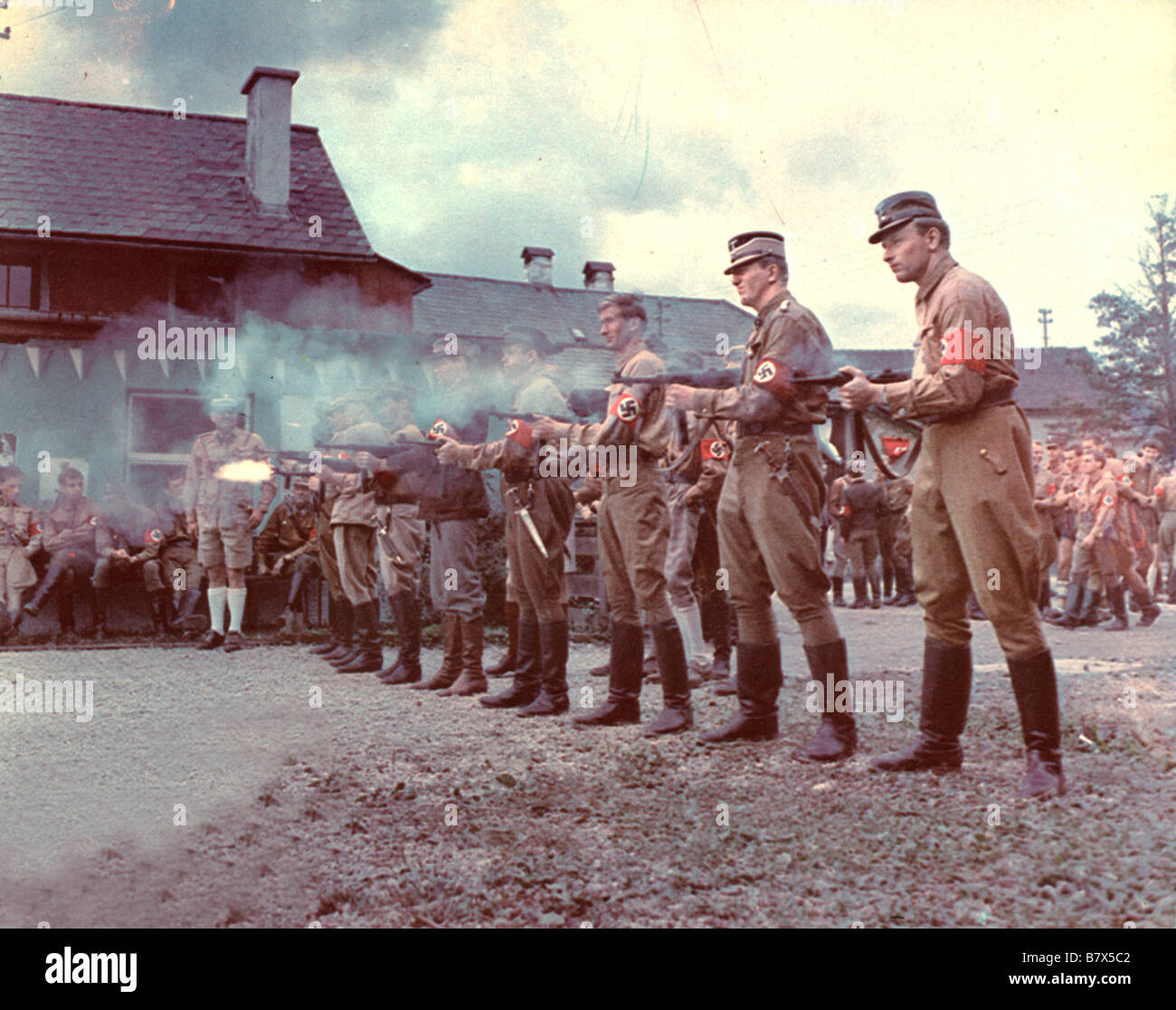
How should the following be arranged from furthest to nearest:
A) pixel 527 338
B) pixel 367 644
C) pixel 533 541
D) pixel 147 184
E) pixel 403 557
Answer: pixel 147 184
pixel 367 644
pixel 403 557
pixel 527 338
pixel 533 541

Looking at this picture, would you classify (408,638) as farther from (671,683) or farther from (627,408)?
(627,408)

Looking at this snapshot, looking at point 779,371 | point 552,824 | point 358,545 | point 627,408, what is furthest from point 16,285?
point 552,824

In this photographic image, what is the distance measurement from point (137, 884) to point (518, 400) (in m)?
3.95

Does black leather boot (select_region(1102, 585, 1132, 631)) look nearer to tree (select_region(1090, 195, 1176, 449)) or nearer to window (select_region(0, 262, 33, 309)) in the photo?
tree (select_region(1090, 195, 1176, 449))

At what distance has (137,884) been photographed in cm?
344

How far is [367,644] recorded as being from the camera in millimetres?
8734

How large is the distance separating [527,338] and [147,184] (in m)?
10.1

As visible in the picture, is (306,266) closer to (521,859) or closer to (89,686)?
(89,686)

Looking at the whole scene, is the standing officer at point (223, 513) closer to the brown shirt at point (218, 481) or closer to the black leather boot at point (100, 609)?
the brown shirt at point (218, 481)

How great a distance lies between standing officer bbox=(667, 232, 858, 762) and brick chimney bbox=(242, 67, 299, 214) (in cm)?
1122

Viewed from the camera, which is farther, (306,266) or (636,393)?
(306,266)

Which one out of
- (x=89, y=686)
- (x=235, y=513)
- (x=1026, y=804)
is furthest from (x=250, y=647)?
(x=1026, y=804)
